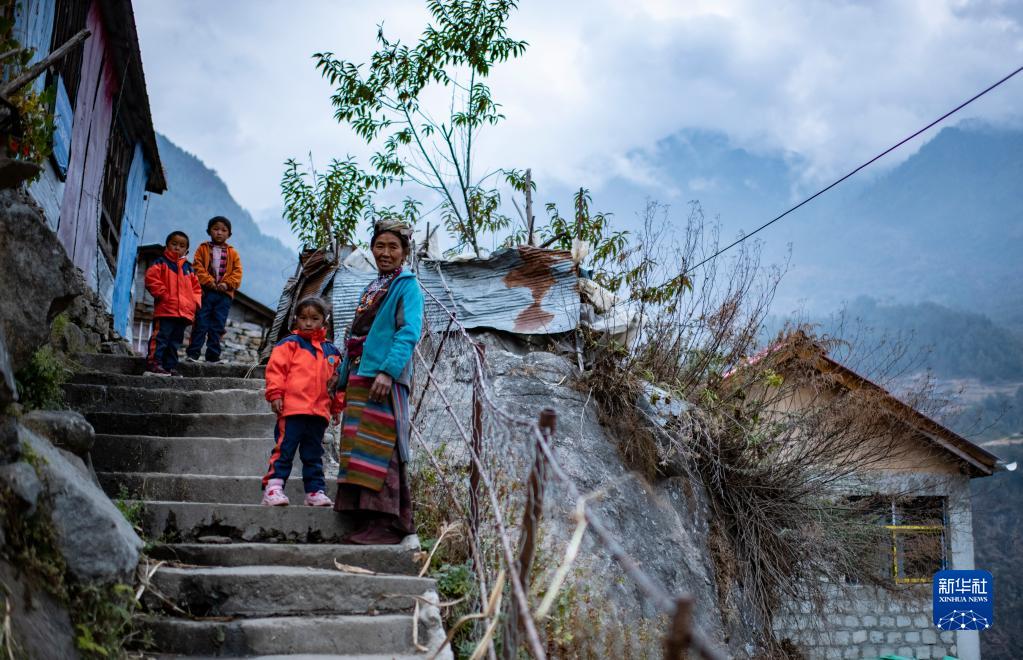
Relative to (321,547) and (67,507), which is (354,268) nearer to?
(321,547)

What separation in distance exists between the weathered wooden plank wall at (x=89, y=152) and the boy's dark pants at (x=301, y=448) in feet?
14.4

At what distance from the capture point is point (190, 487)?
488 centimetres

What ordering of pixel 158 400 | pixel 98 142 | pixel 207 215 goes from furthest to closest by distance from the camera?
1. pixel 207 215
2. pixel 98 142
3. pixel 158 400

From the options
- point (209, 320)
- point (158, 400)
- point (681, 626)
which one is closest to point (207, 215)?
point (209, 320)

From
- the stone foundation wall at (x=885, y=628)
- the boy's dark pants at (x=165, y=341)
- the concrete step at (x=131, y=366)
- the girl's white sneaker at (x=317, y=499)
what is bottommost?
the stone foundation wall at (x=885, y=628)

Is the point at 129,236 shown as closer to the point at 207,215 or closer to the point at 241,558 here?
the point at 241,558

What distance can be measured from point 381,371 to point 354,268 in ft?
17.2

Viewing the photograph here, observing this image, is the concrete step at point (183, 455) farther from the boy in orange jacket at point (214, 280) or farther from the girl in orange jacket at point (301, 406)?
the boy in orange jacket at point (214, 280)

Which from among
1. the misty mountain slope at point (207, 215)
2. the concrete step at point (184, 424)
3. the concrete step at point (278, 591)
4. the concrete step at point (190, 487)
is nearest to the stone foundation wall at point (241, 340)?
the concrete step at point (184, 424)

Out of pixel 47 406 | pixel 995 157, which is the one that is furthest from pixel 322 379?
pixel 995 157

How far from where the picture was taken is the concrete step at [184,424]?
18.9ft

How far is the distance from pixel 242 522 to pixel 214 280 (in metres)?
4.22

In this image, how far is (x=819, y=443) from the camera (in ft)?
29.5

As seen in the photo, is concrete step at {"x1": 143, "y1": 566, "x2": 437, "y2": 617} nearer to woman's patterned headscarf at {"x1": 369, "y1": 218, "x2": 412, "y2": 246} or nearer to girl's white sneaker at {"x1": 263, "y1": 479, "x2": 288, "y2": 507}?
girl's white sneaker at {"x1": 263, "y1": 479, "x2": 288, "y2": 507}
